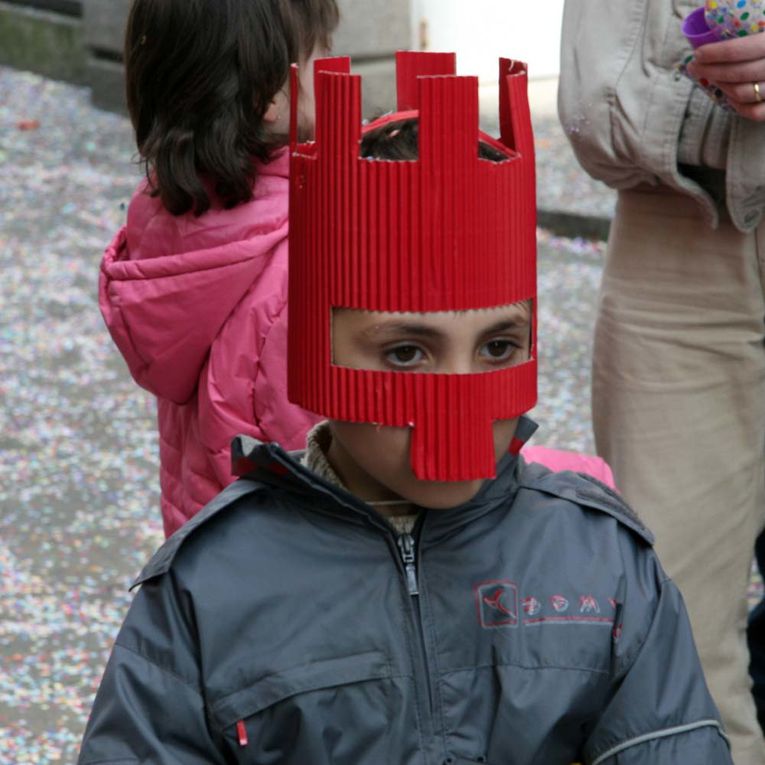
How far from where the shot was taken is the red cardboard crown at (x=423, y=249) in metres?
1.76

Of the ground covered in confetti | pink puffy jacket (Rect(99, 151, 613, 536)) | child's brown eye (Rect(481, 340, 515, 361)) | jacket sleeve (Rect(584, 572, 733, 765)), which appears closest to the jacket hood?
pink puffy jacket (Rect(99, 151, 613, 536))

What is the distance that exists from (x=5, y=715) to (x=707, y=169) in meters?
2.20

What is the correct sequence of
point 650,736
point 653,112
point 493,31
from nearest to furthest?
point 650,736
point 653,112
point 493,31

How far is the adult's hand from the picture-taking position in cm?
248

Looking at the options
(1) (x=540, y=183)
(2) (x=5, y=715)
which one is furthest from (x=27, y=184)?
(2) (x=5, y=715)

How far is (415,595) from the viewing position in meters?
1.89

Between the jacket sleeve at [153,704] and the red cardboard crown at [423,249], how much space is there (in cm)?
34

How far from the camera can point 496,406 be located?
1.82 m

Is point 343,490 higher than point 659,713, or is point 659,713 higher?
point 343,490

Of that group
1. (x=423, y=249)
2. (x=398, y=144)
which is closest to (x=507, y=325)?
(x=423, y=249)

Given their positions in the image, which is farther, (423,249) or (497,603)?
(497,603)

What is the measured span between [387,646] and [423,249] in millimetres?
481

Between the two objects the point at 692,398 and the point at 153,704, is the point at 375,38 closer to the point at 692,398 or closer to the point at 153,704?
the point at 692,398

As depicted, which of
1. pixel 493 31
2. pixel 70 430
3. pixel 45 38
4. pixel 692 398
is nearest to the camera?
pixel 692 398
